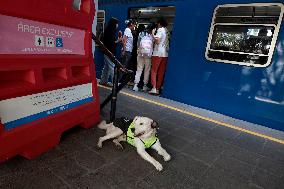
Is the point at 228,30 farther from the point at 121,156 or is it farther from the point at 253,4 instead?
the point at 121,156

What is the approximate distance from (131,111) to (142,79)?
2887 mm

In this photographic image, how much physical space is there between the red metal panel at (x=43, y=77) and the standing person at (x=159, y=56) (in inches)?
126

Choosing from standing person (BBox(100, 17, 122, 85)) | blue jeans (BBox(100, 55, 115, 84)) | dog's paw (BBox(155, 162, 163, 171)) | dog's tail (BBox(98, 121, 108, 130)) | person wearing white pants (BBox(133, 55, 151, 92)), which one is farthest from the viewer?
blue jeans (BBox(100, 55, 115, 84))

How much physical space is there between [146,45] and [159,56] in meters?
0.46

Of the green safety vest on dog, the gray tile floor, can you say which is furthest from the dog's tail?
the green safety vest on dog

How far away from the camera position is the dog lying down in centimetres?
256

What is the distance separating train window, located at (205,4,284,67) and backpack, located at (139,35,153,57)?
1.56 meters

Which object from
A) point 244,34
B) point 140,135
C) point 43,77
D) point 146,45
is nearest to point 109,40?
point 146,45

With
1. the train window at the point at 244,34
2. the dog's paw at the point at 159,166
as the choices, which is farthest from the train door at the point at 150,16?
the dog's paw at the point at 159,166

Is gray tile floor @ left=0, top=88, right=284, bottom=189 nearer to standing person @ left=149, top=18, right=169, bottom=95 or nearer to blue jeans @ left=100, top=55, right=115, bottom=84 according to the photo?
standing person @ left=149, top=18, right=169, bottom=95

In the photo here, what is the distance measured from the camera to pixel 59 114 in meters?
2.65

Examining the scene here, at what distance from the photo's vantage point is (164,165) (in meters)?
2.58

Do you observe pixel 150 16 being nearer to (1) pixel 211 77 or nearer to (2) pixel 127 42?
(2) pixel 127 42

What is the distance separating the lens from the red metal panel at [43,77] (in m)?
2.10
